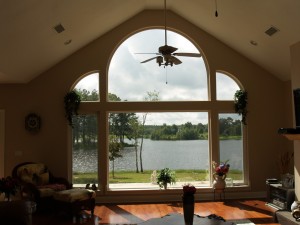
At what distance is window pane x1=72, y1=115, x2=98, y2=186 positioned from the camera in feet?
27.0

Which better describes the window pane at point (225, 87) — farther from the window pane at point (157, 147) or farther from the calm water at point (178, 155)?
the calm water at point (178, 155)

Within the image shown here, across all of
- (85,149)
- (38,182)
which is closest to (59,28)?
(85,149)

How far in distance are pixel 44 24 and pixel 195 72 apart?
3.95 m

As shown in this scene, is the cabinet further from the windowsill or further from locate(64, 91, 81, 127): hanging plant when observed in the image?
locate(64, 91, 81, 127): hanging plant

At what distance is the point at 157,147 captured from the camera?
28.1ft

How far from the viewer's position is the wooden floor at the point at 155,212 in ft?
21.0

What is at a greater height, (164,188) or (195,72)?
(195,72)

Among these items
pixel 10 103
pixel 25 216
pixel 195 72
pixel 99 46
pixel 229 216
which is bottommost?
pixel 229 216

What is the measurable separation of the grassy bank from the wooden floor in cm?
73

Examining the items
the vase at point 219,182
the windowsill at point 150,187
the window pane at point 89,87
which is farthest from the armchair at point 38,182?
the vase at point 219,182

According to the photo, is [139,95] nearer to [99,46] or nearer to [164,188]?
[99,46]

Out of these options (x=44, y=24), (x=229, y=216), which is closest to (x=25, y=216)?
(x=44, y=24)

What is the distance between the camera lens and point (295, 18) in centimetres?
564

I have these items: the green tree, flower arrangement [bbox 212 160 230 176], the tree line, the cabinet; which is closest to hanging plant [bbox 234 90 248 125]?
the tree line
